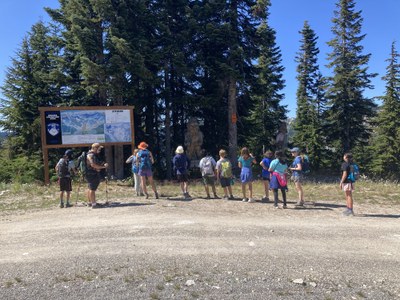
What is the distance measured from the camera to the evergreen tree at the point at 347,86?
108ft

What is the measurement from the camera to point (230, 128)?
2172 centimetres

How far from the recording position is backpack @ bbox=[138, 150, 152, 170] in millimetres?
10802

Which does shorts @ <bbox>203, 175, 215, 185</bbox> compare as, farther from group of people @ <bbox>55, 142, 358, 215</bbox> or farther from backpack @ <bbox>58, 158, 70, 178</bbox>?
backpack @ <bbox>58, 158, 70, 178</bbox>

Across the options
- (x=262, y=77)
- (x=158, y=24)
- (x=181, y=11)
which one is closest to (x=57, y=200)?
(x=158, y=24)

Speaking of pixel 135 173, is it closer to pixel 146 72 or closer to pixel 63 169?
pixel 63 169

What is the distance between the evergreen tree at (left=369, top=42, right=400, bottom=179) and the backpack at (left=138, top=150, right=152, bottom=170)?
A: 27.5m

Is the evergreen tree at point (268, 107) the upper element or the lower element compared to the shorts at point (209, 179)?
upper

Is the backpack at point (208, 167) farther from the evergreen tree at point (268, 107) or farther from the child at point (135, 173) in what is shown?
the evergreen tree at point (268, 107)

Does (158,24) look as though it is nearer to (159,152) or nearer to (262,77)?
(159,152)

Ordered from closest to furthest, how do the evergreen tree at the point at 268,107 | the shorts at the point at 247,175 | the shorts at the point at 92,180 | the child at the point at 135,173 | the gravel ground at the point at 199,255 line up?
the gravel ground at the point at 199,255, the shorts at the point at 92,180, the shorts at the point at 247,175, the child at the point at 135,173, the evergreen tree at the point at 268,107

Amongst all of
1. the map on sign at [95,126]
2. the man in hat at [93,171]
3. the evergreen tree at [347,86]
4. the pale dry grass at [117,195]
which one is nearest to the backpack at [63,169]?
the man in hat at [93,171]

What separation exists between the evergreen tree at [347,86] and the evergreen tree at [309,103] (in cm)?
190

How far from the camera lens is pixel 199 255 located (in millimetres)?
5688

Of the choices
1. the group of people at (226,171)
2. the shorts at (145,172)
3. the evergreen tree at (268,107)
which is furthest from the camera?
the evergreen tree at (268,107)
